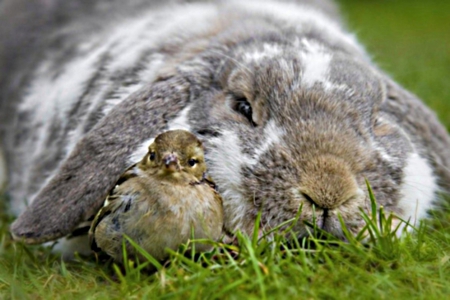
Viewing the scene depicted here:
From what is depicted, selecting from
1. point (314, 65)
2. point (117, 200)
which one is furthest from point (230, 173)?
point (314, 65)

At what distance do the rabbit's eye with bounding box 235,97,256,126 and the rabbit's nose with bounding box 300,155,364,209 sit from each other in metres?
0.45

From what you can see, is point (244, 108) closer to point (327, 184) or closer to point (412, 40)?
point (327, 184)

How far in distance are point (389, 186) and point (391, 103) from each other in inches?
30.3

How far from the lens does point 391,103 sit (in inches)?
147

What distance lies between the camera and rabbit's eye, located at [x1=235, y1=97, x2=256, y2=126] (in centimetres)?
321

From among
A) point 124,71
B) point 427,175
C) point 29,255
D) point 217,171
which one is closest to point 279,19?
point 124,71

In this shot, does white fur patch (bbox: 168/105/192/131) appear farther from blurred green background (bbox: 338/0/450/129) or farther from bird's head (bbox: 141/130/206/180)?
blurred green background (bbox: 338/0/450/129)

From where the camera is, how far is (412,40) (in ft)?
36.1

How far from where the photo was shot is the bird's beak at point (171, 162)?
2619mm

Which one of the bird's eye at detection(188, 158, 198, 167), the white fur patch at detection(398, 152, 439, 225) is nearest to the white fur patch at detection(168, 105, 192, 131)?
the bird's eye at detection(188, 158, 198, 167)

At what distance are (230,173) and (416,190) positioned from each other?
2.92ft

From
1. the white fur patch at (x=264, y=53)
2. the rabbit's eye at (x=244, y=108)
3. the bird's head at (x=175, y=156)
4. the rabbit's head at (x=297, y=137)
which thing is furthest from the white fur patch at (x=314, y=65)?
the bird's head at (x=175, y=156)

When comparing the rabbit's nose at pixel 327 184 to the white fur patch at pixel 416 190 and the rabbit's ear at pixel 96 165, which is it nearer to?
the white fur patch at pixel 416 190

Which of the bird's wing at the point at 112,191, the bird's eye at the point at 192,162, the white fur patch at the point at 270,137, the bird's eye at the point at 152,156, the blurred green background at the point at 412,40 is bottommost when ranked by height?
the bird's wing at the point at 112,191
